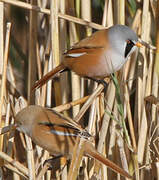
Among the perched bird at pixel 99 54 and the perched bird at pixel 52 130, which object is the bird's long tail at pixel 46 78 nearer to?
the perched bird at pixel 99 54

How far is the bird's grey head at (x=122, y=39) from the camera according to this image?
2449mm

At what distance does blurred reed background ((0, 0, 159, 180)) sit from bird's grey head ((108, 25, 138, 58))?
0.06 metres

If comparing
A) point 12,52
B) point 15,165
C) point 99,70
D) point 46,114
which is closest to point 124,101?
point 99,70

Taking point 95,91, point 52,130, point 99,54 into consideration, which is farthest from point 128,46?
point 52,130

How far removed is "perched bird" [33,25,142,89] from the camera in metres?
2.51

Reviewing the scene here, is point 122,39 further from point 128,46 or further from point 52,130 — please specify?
point 52,130

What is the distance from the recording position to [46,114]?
2078 mm

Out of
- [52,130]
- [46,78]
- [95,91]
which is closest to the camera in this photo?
[52,130]

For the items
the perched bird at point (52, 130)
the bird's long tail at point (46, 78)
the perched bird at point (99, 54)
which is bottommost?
the perched bird at point (52, 130)

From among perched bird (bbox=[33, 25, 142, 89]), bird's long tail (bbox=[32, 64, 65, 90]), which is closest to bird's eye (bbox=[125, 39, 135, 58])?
perched bird (bbox=[33, 25, 142, 89])

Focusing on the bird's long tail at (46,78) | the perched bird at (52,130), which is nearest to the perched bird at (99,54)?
the bird's long tail at (46,78)

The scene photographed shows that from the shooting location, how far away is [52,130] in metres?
2.04

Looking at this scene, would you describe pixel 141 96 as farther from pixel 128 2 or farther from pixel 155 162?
pixel 128 2

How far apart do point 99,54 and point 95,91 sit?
1.53 feet
